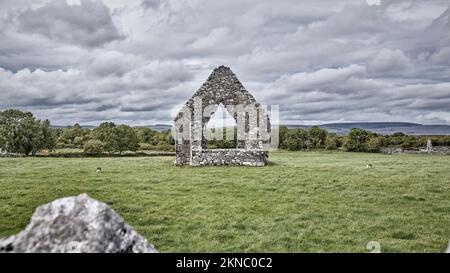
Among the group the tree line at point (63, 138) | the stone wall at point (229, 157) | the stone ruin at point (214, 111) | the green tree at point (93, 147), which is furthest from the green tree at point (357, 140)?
the green tree at point (93, 147)

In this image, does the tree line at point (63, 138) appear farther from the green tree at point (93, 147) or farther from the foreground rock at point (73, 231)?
the foreground rock at point (73, 231)

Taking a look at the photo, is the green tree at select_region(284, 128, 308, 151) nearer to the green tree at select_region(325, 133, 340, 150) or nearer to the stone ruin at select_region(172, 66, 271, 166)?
the green tree at select_region(325, 133, 340, 150)

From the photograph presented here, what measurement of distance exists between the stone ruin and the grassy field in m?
5.50

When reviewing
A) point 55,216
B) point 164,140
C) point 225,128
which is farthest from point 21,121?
point 55,216

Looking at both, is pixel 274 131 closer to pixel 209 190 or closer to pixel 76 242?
pixel 209 190

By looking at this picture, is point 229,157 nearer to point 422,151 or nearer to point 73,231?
point 73,231

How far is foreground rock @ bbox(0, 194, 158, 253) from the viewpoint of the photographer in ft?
11.4

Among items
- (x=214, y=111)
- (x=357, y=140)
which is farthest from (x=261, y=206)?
(x=357, y=140)

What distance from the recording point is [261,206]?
1094 centimetres

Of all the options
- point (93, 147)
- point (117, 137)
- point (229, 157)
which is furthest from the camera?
point (117, 137)

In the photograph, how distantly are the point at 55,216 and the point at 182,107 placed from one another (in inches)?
816

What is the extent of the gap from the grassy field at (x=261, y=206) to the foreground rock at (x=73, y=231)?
3.84m

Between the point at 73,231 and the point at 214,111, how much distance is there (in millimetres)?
20984

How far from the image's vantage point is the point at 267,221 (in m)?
9.30
